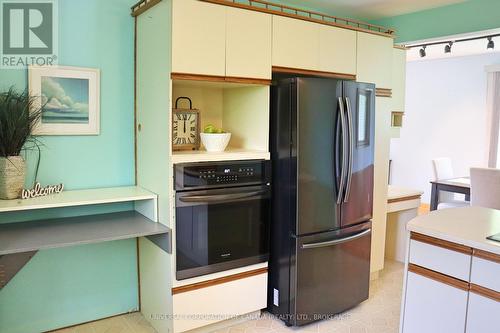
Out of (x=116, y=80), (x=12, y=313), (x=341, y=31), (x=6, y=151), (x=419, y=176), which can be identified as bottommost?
(x=12, y=313)

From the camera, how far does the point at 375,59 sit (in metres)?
3.26

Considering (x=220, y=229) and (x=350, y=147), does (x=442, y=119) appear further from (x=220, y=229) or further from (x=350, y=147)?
(x=220, y=229)

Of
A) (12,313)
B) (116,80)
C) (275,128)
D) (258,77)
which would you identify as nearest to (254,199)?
(275,128)

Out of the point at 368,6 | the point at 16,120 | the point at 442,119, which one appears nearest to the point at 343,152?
the point at 368,6

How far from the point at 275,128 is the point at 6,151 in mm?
1632

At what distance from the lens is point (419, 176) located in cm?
687

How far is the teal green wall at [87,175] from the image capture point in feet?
8.34

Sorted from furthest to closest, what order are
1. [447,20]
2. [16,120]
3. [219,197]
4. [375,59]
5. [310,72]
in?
1. [447,20]
2. [375,59]
3. [310,72]
4. [219,197]
5. [16,120]

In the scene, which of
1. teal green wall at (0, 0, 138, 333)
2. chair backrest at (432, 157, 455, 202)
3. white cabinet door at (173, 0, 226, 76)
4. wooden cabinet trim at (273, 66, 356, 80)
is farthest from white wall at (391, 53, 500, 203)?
teal green wall at (0, 0, 138, 333)

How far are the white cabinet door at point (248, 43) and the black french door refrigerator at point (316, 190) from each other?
0.65 feet

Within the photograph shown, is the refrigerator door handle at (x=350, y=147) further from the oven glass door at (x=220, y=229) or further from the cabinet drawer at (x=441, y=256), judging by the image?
the cabinet drawer at (x=441, y=256)

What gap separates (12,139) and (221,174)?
1205 mm

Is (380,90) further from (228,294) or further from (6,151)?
(6,151)

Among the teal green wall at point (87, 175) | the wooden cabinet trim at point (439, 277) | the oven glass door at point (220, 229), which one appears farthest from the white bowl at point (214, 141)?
the wooden cabinet trim at point (439, 277)
